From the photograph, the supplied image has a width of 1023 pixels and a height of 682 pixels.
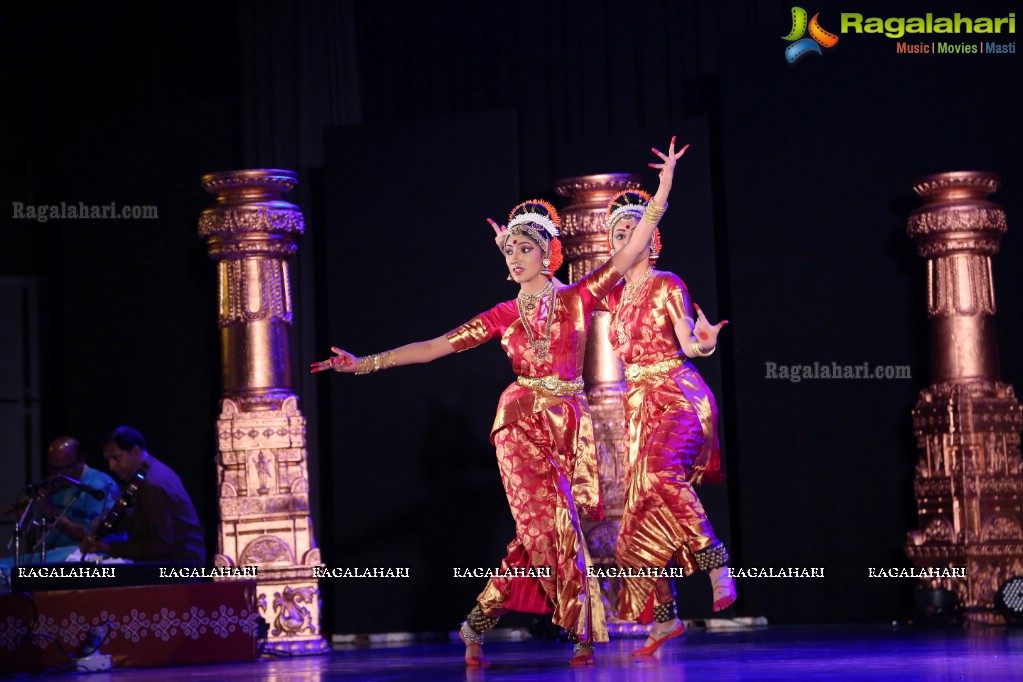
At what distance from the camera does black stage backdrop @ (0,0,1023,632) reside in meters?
7.48

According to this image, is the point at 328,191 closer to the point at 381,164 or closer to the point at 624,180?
the point at 381,164

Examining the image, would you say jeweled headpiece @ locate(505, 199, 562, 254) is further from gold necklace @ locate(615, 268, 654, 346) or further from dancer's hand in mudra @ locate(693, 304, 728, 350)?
dancer's hand in mudra @ locate(693, 304, 728, 350)

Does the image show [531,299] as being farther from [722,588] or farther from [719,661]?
[719,661]

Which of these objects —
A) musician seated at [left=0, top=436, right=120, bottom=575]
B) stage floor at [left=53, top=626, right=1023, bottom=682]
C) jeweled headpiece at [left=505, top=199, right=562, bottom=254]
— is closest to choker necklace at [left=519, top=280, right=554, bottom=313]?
jeweled headpiece at [left=505, top=199, right=562, bottom=254]

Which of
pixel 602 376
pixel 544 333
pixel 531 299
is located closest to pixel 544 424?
pixel 544 333

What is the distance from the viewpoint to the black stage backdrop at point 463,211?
7480 mm

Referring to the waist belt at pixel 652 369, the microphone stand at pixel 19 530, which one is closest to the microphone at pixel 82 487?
the microphone stand at pixel 19 530

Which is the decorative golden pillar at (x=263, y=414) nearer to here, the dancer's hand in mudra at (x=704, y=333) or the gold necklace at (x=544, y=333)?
the gold necklace at (x=544, y=333)

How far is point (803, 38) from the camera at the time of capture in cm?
752

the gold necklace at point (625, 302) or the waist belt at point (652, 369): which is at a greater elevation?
the gold necklace at point (625, 302)

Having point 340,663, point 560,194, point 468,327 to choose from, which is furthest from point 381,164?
point 340,663

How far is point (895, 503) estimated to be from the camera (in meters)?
7.43

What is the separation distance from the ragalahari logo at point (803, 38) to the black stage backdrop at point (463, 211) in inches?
2.3

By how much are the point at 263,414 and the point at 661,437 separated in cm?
244
